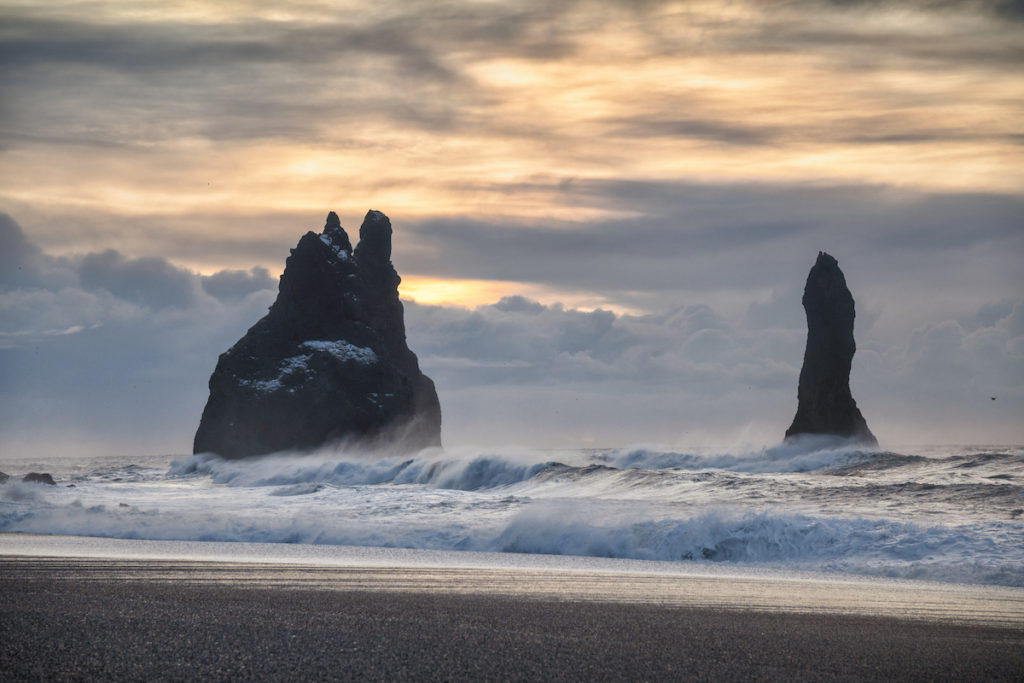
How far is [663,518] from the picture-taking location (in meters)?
19.3

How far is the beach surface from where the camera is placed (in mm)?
6176

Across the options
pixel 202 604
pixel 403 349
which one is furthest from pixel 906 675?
pixel 403 349

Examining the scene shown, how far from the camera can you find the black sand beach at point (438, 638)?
6.06m

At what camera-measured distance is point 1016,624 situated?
9328 millimetres

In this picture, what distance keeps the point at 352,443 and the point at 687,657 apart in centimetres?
7077

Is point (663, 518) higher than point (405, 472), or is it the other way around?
point (405, 472)

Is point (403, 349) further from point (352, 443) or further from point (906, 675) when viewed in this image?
point (906, 675)

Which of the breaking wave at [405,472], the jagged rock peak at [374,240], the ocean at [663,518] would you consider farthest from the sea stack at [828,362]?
the jagged rock peak at [374,240]

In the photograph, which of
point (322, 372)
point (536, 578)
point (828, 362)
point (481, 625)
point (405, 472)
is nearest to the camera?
point (481, 625)

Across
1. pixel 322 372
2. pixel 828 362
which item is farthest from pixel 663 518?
pixel 322 372

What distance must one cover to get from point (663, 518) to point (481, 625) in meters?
11.8

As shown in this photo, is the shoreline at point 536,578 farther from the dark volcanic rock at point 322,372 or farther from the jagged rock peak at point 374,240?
the jagged rock peak at point 374,240

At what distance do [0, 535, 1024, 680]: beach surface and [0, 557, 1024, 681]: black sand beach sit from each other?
0.07 feet

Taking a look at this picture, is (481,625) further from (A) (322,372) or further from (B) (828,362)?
(A) (322,372)
